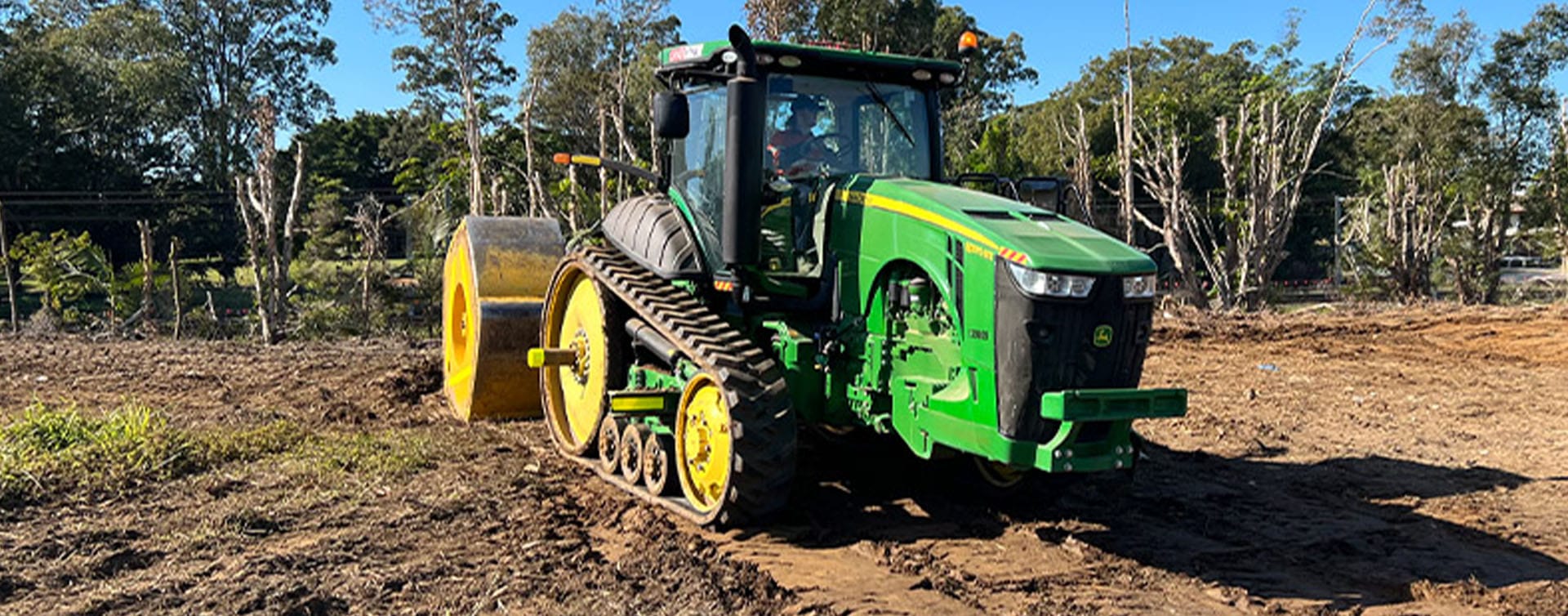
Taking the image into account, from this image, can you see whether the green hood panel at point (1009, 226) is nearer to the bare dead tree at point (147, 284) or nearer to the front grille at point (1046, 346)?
the front grille at point (1046, 346)

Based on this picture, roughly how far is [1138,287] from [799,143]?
2.14 metres

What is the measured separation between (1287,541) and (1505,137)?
26074 millimetres

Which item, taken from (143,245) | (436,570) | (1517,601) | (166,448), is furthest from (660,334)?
(143,245)

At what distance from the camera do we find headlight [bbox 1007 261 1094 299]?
489cm

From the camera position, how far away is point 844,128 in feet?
21.5

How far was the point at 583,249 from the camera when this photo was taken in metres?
7.91

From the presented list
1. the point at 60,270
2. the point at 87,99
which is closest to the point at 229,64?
the point at 87,99

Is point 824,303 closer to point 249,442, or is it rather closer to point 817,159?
point 817,159

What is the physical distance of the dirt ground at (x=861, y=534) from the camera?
4969 mm

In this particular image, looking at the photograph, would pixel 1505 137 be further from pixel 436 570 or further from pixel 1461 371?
pixel 436 570

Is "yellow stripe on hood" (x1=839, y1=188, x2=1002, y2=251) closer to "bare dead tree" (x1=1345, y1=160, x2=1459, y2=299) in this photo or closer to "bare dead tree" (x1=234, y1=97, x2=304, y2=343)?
"bare dead tree" (x1=234, y1=97, x2=304, y2=343)

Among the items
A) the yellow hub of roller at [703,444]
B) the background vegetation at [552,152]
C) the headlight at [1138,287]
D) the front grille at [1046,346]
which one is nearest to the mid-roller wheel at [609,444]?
the yellow hub of roller at [703,444]

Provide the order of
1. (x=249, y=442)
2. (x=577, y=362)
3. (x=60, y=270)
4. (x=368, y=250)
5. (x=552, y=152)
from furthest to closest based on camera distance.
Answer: (x=552, y=152) → (x=368, y=250) → (x=60, y=270) → (x=249, y=442) → (x=577, y=362)

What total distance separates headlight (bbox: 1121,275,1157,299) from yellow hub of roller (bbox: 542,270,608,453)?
3377 mm
